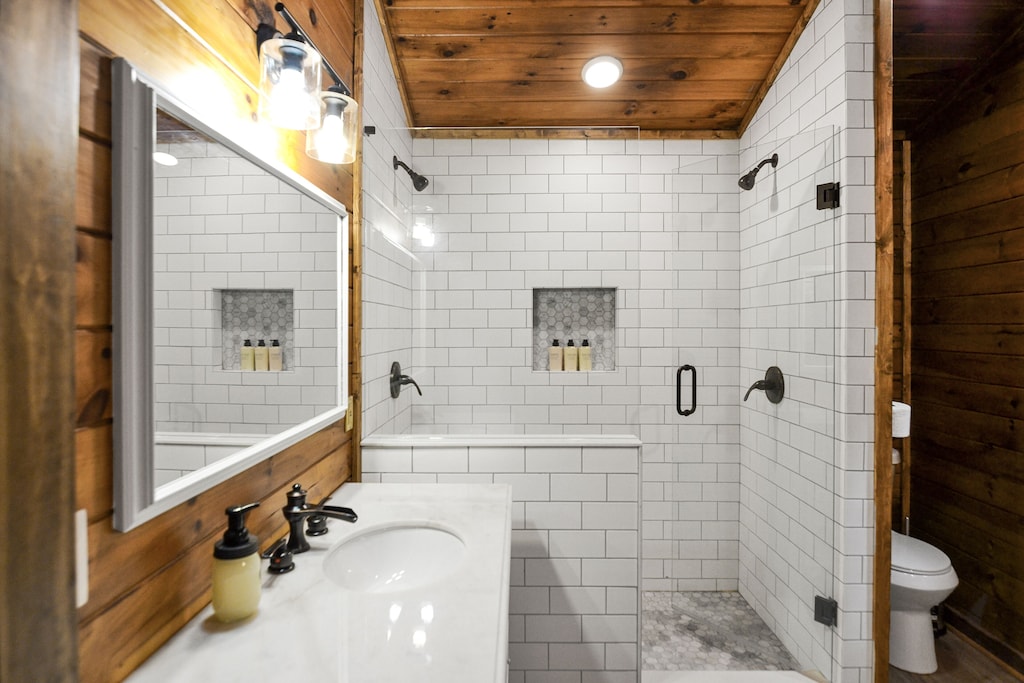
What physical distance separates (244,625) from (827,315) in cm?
203

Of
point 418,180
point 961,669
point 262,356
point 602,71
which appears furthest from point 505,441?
point 961,669

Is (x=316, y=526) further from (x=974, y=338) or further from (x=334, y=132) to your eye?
(x=974, y=338)

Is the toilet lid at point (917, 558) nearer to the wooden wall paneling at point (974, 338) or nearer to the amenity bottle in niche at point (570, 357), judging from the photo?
the wooden wall paneling at point (974, 338)

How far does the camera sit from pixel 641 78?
2307mm

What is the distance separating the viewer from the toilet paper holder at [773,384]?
2172 mm

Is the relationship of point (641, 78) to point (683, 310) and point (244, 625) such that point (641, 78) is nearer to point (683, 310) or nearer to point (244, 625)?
point (683, 310)

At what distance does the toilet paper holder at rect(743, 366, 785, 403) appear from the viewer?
2.17 metres

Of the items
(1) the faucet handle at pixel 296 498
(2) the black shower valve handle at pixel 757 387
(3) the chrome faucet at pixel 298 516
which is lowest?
(3) the chrome faucet at pixel 298 516

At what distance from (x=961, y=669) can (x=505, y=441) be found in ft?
6.91

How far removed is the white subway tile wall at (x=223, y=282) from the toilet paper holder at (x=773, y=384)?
75.0 inches

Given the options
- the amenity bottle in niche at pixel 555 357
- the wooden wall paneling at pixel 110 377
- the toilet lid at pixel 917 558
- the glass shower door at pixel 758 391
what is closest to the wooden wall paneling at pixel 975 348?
the toilet lid at pixel 917 558

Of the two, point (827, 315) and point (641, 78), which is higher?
point (641, 78)

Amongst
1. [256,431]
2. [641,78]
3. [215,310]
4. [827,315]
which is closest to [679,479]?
[827,315]

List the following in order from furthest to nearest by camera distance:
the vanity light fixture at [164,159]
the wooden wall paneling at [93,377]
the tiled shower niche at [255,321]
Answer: the tiled shower niche at [255,321]
the vanity light fixture at [164,159]
the wooden wall paneling at [93,377]
